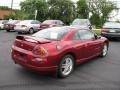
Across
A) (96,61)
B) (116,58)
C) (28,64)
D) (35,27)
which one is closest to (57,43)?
(28,64)

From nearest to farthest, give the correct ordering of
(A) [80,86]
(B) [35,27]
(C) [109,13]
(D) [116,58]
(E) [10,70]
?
(A) [80,86] < (E) [10,70] < (D) [116,58] < (B) [35,27] < (C) [109,13]

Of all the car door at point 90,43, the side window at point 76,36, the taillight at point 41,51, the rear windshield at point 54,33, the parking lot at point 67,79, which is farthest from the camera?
the car door at point 90,43

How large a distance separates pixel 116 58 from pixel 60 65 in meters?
3.90

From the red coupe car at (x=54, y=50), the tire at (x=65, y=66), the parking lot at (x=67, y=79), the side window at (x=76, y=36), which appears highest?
the side window at (x=76, y=36)

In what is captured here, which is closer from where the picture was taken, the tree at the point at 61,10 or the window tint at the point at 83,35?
the window tint at the point at 83,35

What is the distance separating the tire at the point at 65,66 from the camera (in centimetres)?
616

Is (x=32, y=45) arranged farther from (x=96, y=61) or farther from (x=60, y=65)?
(x=96, y=61)

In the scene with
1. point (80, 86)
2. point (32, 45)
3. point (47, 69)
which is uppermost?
point (32, 45)

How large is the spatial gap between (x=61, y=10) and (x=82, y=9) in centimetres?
388

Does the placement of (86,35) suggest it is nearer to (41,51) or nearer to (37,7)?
(41,51)

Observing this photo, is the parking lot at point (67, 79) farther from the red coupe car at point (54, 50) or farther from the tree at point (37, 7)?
the tree at point (37, 7)

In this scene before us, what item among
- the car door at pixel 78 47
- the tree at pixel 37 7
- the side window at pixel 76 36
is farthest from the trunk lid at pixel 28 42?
the tree at pixel 37 7

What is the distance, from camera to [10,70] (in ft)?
22.5

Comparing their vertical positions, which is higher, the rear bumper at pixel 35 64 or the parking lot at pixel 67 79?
the rear bumper at pixel 35 64
